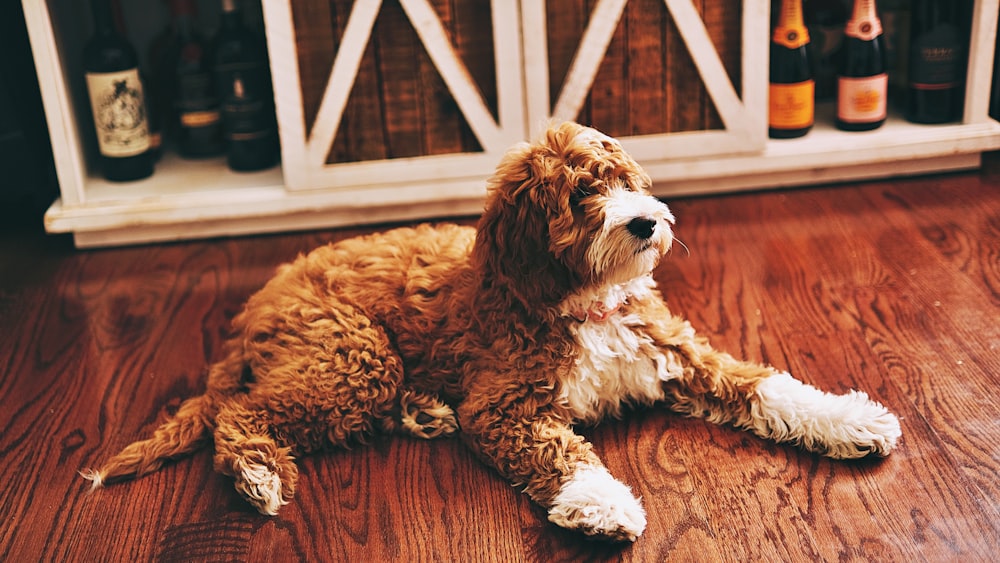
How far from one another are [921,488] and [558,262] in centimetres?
62

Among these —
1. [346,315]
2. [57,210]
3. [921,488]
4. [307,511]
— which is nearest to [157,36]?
[57,210]

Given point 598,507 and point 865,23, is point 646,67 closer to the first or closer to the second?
point 865,23

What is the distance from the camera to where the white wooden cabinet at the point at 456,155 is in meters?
2.44

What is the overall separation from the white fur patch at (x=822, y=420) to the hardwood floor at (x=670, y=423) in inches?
1.1

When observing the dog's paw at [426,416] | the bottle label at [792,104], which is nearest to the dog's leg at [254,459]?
the dog's paw at [426,416]

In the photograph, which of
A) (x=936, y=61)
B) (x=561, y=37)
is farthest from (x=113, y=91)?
(x=936, y=61)

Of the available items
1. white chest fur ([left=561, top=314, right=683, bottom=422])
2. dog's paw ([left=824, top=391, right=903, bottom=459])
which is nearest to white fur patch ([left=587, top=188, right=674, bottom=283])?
white chest fur ([left=561, top=314, right=683, bottom=422])

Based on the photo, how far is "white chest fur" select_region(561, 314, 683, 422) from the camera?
1640mm

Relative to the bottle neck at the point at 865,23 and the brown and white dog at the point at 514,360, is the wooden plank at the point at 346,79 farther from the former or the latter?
the bottle neck at the point at 865,23

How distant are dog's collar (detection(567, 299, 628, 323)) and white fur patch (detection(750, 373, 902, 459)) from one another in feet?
0.90

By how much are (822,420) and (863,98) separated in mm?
1232

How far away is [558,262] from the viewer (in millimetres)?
1581

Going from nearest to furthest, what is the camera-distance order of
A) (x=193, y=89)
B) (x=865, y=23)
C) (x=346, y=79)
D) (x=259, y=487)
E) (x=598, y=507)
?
(x=598, y=507), (x=259, y=487), (x=346, y=79), (x=865, y=23), (x=193, y=89)

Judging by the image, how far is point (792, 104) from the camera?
2.60 m
